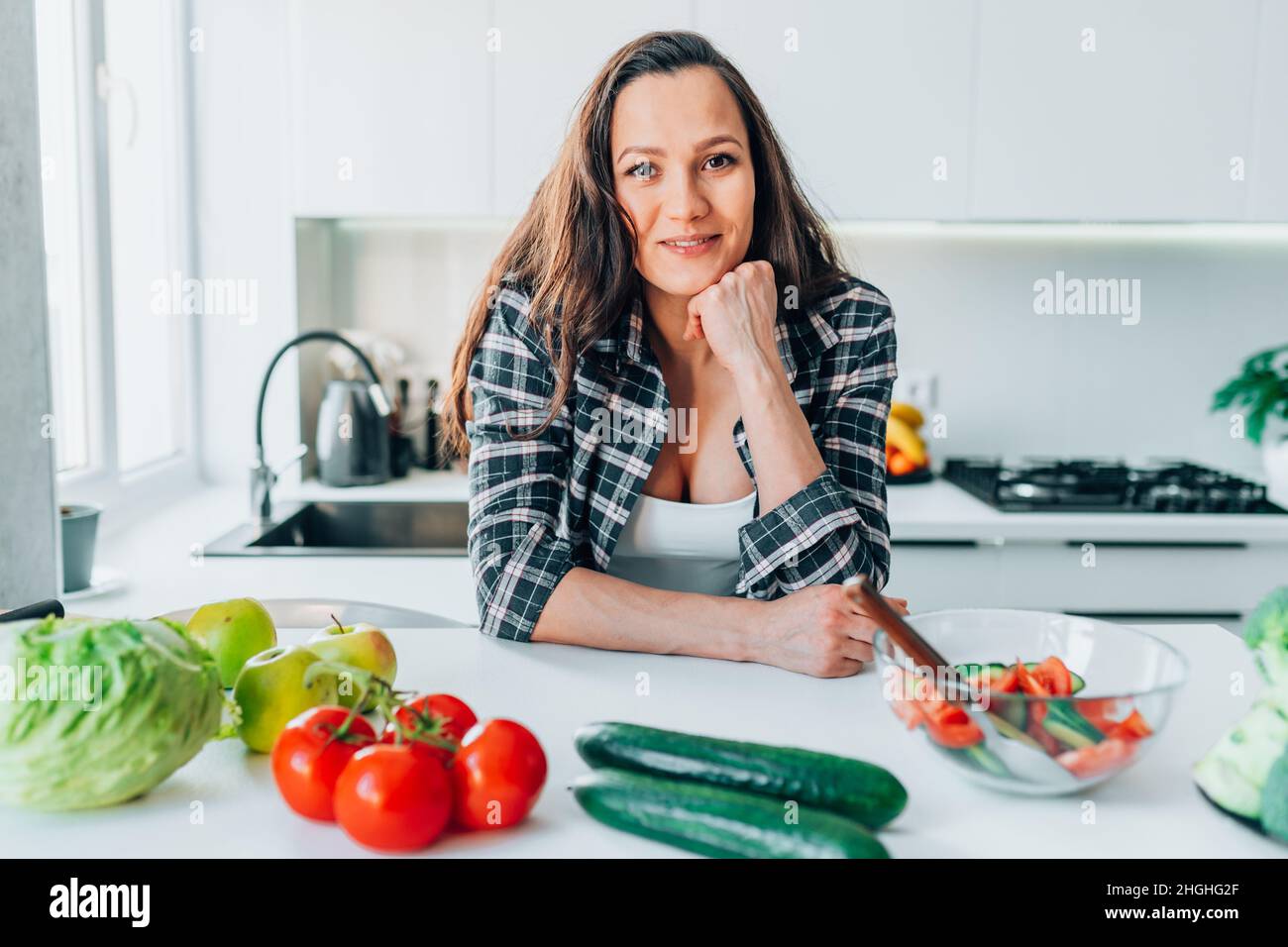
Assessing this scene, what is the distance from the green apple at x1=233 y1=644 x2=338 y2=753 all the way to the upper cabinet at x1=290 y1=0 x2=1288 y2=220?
1.84 metres

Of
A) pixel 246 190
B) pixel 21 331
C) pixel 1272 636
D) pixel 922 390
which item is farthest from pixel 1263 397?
pixel 21 331

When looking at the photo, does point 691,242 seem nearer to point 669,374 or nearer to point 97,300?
point 669,374

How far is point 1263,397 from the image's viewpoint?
2.77 meters

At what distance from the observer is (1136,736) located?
80 cm

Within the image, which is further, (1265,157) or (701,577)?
(1265,157)

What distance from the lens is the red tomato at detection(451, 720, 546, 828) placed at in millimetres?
764

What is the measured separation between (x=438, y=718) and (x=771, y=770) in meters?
0.24

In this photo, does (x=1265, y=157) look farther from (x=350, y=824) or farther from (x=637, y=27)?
(x=350, y=824)

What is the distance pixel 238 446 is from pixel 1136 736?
253cm

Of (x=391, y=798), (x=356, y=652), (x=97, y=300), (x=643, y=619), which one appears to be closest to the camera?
(x=391, y=798)

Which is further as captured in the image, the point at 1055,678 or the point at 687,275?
the point at 687,275

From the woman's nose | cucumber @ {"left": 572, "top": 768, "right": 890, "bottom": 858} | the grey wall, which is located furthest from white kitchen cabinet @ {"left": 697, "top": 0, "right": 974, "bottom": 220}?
cucumber @ {"left": 572, "top": 768, "right": 890, "bottom": 858}
